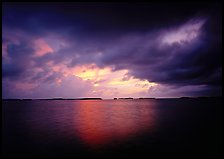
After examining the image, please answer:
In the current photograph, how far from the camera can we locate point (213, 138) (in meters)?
26.8

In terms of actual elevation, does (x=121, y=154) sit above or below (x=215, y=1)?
below

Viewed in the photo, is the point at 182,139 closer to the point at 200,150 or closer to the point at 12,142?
the point at 200,150

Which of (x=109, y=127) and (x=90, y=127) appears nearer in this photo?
(x=109, y=127)

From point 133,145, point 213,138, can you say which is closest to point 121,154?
point 133,145

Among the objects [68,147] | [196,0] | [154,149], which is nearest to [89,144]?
[68,147]

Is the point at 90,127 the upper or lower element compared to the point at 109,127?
lower

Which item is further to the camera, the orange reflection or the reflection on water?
the reflection on water

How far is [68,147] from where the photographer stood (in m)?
22.9

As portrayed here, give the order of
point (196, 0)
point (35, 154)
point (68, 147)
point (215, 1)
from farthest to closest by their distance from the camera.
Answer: point (68, 147) → point (35, 154) → point (215, 1) → point (196, 0)

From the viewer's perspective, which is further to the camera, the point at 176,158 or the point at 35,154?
the point at 35,154

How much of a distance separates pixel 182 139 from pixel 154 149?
6.96 metres

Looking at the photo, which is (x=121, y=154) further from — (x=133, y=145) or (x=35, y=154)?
(x=35, y=154)

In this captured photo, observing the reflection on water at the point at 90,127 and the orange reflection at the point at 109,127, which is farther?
the reflection on water at the point at 90,127

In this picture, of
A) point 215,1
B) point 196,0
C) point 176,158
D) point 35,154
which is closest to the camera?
point 196,0
